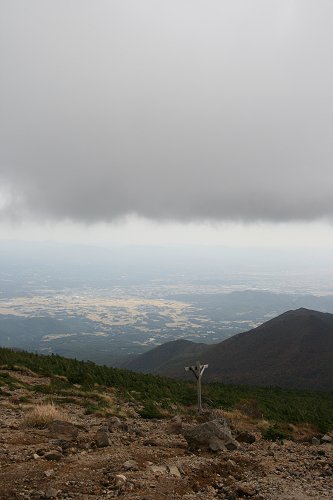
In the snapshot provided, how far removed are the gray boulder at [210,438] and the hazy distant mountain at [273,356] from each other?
72575 millimetres

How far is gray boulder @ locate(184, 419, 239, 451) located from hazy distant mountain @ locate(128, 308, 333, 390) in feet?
238

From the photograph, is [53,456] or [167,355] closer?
[53,456]

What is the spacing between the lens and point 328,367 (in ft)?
294

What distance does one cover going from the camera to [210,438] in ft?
40.4

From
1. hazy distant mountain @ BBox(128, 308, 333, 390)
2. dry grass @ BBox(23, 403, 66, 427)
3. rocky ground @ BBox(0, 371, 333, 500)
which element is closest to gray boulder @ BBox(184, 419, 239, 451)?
rocky ground @ BBox(0, 371, 333, 500)

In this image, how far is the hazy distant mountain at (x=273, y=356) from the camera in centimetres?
8856

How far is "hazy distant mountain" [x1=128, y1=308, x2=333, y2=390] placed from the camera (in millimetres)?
88562

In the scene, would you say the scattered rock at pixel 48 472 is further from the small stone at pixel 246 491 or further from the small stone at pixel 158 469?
the small stone at pixel 246 491

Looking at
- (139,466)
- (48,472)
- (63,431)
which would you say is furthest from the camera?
(63,431)

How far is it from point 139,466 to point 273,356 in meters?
112

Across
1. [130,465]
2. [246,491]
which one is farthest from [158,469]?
[246,491]

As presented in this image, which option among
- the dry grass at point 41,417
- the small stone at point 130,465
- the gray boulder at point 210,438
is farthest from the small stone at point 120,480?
the dry grass at point 41,417

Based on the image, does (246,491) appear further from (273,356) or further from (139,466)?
(273,356)

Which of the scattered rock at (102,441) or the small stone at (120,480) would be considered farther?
the scattered rock at (102,441)
